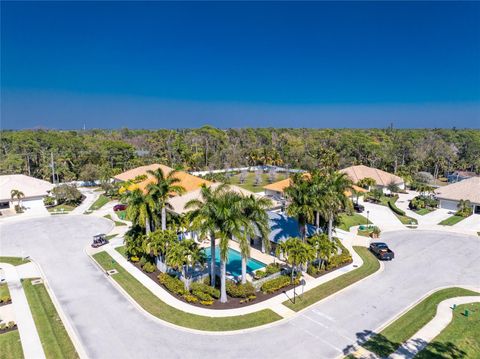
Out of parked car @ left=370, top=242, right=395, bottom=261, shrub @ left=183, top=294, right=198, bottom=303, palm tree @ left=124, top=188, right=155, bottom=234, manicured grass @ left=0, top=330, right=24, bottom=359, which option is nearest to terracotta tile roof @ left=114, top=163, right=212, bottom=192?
palm tree @ left=124, top=188, right=155, bottom=234

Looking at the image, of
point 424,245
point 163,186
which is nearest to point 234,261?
point 163,186

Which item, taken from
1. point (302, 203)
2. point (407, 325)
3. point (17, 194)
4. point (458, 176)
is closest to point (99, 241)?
point (302, 203)

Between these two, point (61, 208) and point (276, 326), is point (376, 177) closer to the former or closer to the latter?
point (276, 326)

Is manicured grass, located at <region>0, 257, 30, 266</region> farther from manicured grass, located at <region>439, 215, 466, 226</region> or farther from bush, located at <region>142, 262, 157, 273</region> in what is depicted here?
manicured grass, located at <region>439, 215, 466, 226</region>

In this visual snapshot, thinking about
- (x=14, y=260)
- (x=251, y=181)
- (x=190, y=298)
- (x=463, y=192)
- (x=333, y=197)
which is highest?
(x=333, y=197)

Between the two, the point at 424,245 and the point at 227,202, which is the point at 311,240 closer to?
the point at 227,202

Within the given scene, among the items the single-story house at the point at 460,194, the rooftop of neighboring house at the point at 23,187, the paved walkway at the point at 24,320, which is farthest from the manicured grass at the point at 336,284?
the rooftop of neighboring house at the point at 23,187

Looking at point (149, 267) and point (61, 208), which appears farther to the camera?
point (61, 208)
